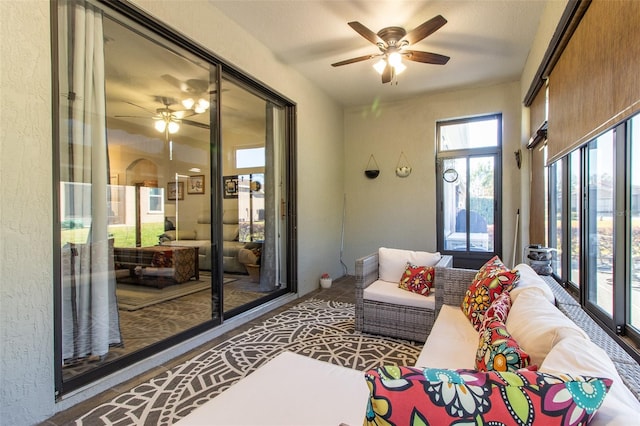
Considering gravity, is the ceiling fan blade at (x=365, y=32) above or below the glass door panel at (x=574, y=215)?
above

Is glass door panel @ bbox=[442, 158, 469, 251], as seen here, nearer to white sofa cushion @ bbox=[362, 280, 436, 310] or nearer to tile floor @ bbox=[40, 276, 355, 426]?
tile floor @ bbox=[40, 276, 355, 426]

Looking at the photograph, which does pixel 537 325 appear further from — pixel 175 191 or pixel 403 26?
pixel 175 191

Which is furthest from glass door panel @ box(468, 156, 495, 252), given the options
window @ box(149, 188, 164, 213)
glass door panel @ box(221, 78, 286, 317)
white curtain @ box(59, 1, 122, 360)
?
white curtain @ box(59, 1, 122, 360)

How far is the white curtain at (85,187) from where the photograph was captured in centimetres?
198

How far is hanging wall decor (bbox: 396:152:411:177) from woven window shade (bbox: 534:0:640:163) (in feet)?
8.99

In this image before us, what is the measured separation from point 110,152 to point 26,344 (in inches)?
52.8

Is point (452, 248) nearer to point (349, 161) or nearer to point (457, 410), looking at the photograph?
point (349, 161)

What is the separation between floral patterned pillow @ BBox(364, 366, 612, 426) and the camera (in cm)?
69

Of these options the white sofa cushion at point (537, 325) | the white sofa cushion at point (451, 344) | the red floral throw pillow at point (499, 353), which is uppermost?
the white sofa cushion at point (537, 325)

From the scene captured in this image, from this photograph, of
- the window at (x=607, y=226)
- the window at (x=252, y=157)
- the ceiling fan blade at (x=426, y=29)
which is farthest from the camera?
the window at (x=252, y=157)

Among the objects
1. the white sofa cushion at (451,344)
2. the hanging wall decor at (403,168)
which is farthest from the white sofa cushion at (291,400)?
the hanging wall decor at (403,168)

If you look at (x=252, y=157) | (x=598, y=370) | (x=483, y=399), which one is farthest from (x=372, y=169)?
(x=483, y=399)

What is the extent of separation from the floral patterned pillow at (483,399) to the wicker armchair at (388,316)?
2.08 metres

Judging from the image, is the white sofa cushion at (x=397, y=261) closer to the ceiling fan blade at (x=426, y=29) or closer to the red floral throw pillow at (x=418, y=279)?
the red floral throw pillow at (x=418, y=279)
